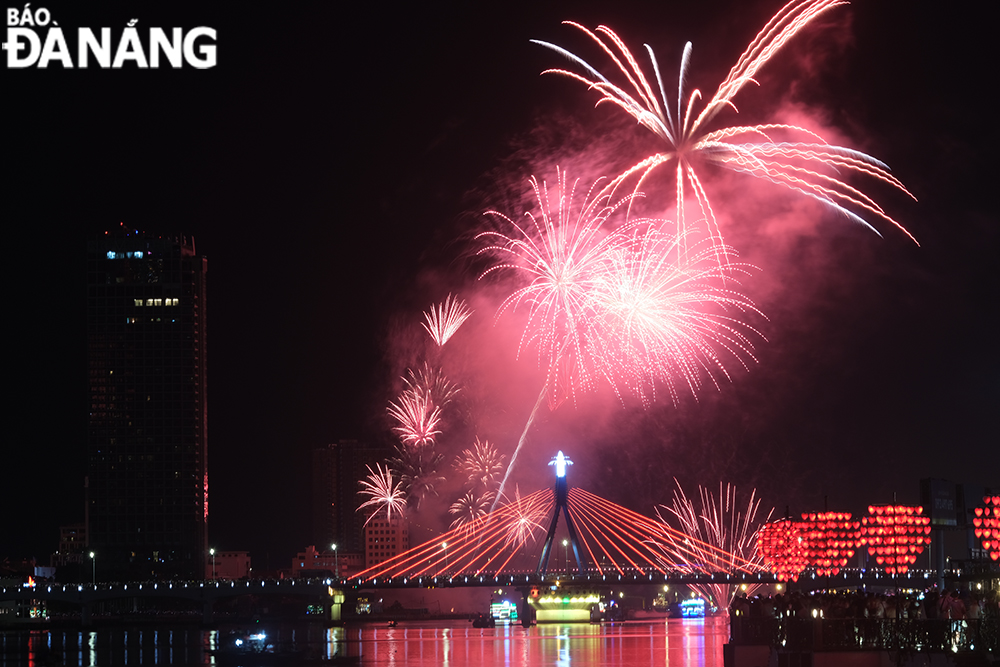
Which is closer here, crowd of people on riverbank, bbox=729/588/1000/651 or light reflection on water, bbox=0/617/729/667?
crowd of people on riverbank, bbox=729/588/1000/651

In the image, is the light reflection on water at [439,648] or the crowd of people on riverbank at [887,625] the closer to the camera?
the crowd of people on riverbank at [887,625]

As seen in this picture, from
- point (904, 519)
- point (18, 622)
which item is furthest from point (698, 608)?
point (18, 622)

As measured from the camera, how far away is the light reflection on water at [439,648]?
7794 centimetres

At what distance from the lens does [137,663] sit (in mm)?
82688

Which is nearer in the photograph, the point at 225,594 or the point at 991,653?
the point at 991,653

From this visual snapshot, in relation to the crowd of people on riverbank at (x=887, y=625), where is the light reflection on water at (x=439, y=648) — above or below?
below

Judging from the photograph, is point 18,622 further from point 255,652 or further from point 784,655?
point 784,655

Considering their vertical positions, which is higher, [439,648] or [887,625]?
[887,625]

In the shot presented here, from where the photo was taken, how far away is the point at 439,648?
9594cm

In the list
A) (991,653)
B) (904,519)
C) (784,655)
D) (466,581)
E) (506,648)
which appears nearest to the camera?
(991,653)

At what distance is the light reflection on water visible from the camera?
7794 cm

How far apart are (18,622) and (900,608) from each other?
153075mm

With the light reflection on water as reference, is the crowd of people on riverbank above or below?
above

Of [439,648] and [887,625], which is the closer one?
[887,625]
